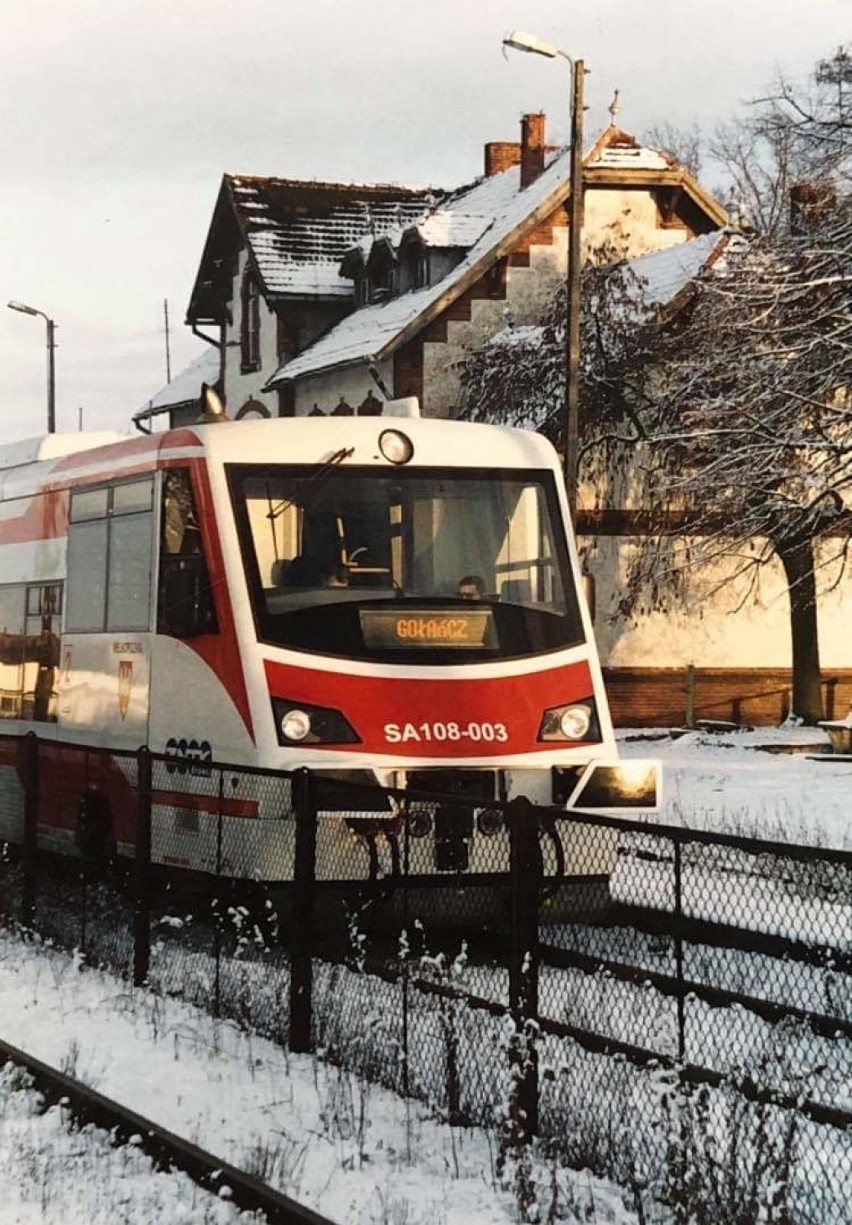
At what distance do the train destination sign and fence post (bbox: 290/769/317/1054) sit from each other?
261 cm

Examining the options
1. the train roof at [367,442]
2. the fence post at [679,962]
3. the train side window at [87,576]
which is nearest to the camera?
the fence post at [679,962]

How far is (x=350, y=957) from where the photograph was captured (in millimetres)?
9352

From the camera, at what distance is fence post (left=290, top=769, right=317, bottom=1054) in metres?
9.16

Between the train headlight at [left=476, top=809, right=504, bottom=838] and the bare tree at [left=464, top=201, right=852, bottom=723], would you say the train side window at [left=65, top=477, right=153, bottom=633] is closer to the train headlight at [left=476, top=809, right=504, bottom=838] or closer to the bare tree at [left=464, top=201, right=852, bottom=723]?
the train headlight at [left=476, top=809, right=504, bottom=838]

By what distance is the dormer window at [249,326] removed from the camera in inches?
1783

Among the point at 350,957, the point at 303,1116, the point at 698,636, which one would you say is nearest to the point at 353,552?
the point at 350,957

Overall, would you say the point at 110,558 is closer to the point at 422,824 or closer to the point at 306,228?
the point at 422,824

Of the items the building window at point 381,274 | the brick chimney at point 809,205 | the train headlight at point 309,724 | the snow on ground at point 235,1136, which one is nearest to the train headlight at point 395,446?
the train headlight at point 309,724

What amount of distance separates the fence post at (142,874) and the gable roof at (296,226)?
32.4 metres

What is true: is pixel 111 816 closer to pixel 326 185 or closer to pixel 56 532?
pixel 56 532

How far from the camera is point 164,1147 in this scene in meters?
7.14

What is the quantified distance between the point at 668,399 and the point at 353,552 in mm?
18133

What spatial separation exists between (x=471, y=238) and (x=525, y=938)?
33.2m

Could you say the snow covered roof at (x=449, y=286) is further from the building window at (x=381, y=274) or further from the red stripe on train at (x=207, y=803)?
the red stripe on train at (x=207, y=803)
